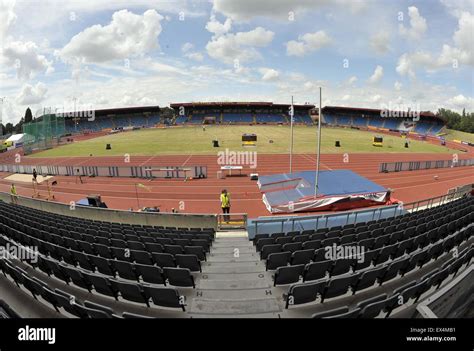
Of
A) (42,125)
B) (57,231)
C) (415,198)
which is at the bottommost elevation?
(415,198)

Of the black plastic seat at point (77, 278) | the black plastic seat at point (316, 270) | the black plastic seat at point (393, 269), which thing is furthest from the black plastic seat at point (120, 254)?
the black plastic seat at point (393, 269)

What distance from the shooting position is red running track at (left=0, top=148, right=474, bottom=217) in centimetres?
2023

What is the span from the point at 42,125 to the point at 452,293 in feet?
218

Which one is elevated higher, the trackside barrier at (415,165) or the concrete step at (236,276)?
the trackside barrier at (415,165)

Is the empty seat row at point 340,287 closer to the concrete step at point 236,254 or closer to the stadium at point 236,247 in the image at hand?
the stadium at point 236,247

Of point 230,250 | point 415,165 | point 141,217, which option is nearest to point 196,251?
point 230,250

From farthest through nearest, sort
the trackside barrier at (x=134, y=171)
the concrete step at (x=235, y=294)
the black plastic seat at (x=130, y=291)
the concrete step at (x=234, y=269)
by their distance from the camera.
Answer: the trackside barrier at (x=134, y=171)
the concrete step at (x=234, y=269)
the concrete step at (x=235, y=294)
the black plastic seat at (x=130, y=291)

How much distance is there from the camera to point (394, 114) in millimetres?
97250

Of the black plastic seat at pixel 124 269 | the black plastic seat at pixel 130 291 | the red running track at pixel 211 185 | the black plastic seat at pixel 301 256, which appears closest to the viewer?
the black plastic seat at pixel 130 291

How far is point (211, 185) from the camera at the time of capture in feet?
81.0

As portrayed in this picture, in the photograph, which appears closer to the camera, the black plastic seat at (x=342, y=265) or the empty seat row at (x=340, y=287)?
the empty seat row at (x=340, y=287)

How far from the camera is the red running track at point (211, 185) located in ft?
66.4
